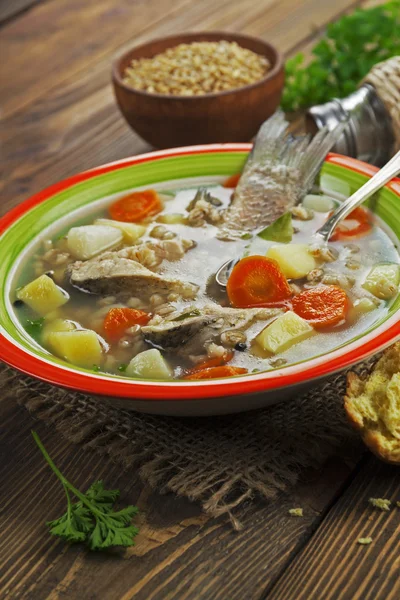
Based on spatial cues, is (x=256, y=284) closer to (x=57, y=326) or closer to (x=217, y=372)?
(x=217, y=372)

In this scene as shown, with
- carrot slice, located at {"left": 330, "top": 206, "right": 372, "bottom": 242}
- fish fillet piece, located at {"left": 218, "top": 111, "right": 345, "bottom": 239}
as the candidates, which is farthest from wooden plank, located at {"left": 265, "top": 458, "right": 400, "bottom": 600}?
fish fillet piece, located at {"left": 218, "top": 111, "right": 345, "bottom": 239}

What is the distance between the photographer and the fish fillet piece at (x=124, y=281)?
246 centimetres

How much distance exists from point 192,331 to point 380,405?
1.83 feet

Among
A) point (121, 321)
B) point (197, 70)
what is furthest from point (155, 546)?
point (197, 70)

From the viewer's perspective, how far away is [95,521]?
1.96 meters

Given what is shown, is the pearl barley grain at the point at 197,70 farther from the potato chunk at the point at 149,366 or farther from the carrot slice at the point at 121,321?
the potato chunk at the point at 149,366

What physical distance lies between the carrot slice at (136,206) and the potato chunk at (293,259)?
586 mm

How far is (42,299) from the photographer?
2508mm

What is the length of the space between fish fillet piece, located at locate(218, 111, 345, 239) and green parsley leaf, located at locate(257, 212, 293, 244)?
67mm

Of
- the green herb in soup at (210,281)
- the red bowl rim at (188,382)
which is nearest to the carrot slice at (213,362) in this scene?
the green herb in soup at (210,281)

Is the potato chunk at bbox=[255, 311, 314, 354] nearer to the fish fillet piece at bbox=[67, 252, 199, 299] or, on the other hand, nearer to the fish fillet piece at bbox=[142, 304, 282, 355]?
the fish fillet piece at bbox=[142, 304, 282, 355]

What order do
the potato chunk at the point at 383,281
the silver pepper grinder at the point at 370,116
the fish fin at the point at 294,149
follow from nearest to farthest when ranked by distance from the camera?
the potato chunk at the point at 383,281 → the fish fin at the point at 294,149 → the silver pepper grinder at the point at 370,116

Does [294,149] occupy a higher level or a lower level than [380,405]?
higher

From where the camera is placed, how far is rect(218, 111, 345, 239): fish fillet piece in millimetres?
2803
